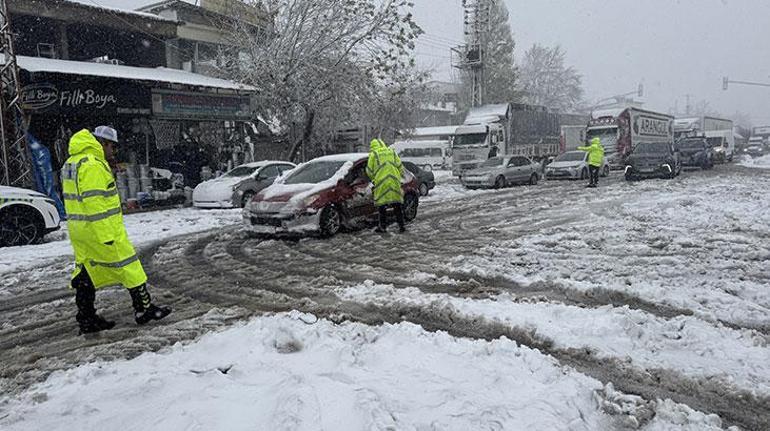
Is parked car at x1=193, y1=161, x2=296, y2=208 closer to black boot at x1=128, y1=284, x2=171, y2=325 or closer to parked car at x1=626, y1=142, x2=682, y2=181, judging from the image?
black boot at x1=128, y1=284, x2=171, y2=325

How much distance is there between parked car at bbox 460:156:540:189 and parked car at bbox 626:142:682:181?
397cm

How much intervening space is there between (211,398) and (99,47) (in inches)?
844

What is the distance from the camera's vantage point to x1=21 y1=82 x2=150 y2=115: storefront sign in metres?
15.0

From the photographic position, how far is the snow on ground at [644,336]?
12.7ft

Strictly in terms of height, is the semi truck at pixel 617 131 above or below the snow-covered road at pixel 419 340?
above

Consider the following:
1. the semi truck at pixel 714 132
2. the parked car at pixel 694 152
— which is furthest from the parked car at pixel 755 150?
the parked car at pixel 694 152

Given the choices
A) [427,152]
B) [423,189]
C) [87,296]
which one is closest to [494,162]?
[423,189]

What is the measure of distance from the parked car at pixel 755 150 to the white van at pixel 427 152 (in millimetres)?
33695

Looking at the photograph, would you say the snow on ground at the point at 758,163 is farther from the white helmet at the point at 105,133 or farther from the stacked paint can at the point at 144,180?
the white helmet at the point at 105,133

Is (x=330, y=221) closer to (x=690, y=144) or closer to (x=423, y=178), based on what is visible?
(x=423, y=178)

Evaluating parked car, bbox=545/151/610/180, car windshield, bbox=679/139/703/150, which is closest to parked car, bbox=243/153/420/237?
parked car, bbox=545/151/610/180

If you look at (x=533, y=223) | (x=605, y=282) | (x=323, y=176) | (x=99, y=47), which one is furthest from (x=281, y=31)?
(x=605, y=282)

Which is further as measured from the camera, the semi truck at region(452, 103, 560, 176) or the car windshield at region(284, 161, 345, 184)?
the semi truck at region(452, 103, 560, 176)

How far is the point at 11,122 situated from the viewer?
13.8 meters
